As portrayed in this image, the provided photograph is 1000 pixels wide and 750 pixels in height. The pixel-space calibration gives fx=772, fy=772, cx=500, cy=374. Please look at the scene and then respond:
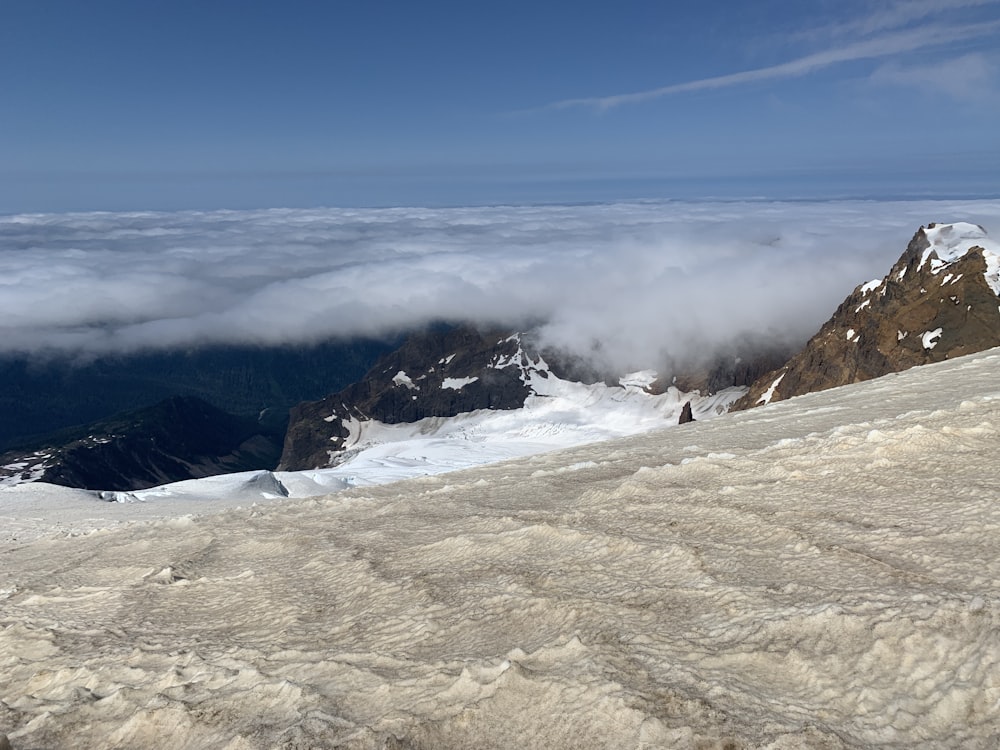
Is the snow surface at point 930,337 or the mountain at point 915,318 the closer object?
the mountain at point 915,318

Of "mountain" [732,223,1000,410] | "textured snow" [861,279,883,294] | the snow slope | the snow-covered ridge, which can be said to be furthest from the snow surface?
the snow slope

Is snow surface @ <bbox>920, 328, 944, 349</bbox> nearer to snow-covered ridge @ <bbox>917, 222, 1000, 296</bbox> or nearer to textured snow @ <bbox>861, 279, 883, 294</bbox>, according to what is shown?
snow-covered ridge @ <bbox>917, 222, 1000, 296</bbox>

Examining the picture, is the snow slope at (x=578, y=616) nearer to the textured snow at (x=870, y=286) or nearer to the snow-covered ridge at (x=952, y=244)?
the snow-covered ridge at (x=952, y=244)

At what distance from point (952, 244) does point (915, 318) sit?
54.7 ft

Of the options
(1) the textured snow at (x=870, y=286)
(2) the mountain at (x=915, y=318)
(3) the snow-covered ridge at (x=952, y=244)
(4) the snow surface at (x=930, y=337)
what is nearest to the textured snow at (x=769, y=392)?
(2) the mountain at (x=915, y=318)

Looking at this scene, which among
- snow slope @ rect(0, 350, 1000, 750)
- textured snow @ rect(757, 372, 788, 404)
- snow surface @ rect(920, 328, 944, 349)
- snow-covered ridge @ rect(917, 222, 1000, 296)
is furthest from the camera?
textured snow @ rect(757, 372, 788, 404)

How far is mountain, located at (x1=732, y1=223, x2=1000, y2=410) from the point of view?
331ft

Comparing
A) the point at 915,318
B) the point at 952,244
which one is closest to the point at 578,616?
the point at 915,318

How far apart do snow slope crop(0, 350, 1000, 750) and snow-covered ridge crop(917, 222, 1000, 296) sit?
4499 inches

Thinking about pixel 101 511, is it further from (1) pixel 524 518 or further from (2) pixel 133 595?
(1) pixel 524 518

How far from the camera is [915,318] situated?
112 m

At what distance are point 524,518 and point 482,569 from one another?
7.32ft

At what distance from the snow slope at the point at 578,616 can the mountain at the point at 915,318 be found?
9589cm

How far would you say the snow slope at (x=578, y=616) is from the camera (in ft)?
19.6
